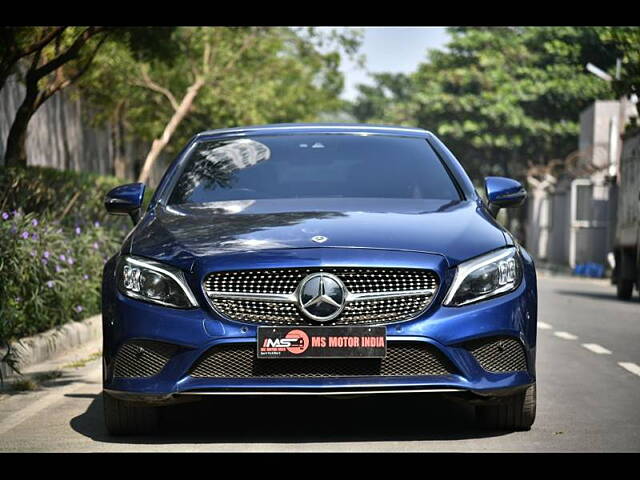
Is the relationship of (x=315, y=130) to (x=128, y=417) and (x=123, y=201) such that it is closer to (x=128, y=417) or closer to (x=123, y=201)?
(x=123, y=201)

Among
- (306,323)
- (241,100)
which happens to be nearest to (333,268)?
(306,323)

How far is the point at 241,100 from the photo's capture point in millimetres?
32375

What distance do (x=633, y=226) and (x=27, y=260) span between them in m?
13.4

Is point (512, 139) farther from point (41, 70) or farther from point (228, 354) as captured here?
point (228, 354)

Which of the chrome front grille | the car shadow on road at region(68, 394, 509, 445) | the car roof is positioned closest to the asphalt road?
the car shadow on road at region(68, 394, 509, 445)

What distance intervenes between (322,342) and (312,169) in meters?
1.77

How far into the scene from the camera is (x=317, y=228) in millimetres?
7125

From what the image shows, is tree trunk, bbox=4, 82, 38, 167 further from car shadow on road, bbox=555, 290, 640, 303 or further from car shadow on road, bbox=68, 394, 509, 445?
car shadow on road, bbox=555, 290, 640, 303

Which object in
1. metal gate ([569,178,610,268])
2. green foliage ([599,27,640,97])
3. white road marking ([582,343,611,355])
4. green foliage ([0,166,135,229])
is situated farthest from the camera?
metal gate ([569,178,610,268])

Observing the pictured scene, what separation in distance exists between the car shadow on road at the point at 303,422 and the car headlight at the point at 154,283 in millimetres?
696

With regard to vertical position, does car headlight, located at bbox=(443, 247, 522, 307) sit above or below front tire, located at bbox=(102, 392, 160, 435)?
above

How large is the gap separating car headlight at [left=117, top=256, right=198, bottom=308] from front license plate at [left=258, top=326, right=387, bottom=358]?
40 cm

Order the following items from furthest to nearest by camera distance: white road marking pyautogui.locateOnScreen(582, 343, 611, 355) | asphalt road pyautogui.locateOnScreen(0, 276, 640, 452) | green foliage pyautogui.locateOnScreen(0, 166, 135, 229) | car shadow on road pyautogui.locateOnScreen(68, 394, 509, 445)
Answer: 1. green foliage pyautogui.locateOnScreen(0, 166, 135, 229)
2. white road marking pyautogui.locateOnScreen(582, 343, 611, 355)
3. car shadow on road pyautogui.locateOnScreen(68, 394, 509, 445)
4. asphalt road pyautogui.locateOnScreen(0, 276, 640, 452)

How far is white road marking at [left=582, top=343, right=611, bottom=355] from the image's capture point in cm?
1241
